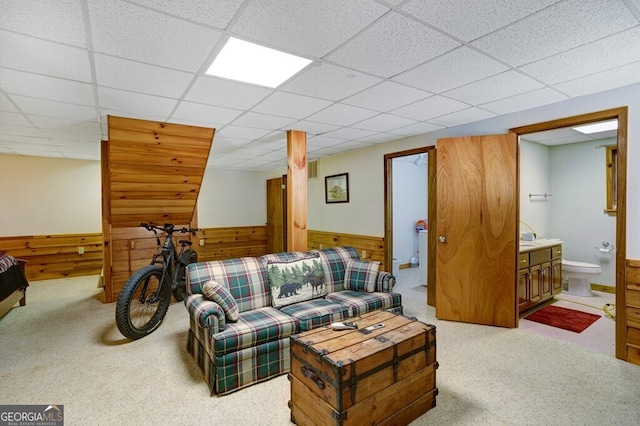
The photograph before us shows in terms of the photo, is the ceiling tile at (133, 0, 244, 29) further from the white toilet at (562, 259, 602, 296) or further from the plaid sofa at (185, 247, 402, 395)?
the white toilet at (562, 259, 602, 296)

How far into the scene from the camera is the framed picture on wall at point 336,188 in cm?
543

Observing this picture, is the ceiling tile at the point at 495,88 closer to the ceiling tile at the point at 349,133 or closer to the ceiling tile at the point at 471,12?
the ceiling tile at the point at 471,12

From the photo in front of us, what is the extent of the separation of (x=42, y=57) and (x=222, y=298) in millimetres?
1938

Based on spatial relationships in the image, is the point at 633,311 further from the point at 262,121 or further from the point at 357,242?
the point at 262,121

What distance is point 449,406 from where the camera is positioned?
79.4 inches

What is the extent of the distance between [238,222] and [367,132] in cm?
440

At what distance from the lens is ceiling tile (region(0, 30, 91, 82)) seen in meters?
1.75

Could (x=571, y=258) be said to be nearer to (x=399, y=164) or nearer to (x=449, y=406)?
(x=399, y=164)

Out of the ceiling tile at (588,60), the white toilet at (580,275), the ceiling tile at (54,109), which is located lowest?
the white toilet at (580,275)

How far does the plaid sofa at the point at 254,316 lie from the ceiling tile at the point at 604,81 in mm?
2282

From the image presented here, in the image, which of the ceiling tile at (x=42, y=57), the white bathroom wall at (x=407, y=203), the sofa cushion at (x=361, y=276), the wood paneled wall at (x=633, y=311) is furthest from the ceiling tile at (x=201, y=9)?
the white bathroom wall at (x=407, y=203)

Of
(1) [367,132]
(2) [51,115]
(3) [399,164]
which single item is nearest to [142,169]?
(2) [51,115]

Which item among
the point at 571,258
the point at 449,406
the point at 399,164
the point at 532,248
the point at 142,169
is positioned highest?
the point at 399,164

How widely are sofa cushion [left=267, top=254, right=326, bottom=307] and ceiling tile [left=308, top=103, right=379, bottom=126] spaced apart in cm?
148
